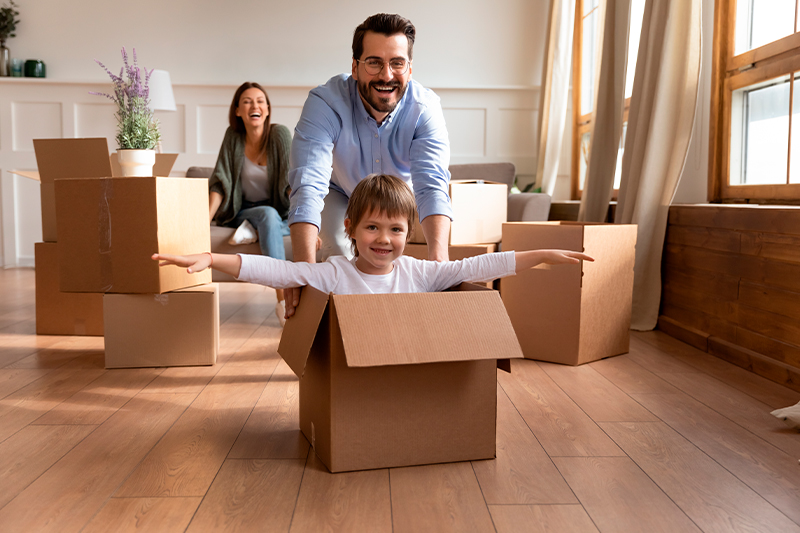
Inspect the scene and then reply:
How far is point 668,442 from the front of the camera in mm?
1475

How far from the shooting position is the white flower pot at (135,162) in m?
2.15

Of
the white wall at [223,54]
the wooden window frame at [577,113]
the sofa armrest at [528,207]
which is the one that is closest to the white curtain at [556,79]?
the wooden window frame at [577,113]

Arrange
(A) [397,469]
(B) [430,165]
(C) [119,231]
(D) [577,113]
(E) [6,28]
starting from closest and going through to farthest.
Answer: (A) [397,469] → (B) [430,165] → (C) [119,231] → (D) [577,113] → (E) [6,28]

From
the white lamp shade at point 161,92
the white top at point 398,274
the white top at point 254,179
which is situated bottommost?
the white top at point 398,274

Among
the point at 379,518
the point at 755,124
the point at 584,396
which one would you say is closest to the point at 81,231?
the point at 379,518

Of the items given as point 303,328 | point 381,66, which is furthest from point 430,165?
point 303,328

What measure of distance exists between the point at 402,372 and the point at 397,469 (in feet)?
0.67

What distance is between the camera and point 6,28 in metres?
4.77

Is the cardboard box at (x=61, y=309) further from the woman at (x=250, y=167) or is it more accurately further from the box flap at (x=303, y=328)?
the box flap at (x=303, y=328)

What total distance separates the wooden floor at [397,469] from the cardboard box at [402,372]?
2.1 inches

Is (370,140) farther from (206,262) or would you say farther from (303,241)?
(206,262)

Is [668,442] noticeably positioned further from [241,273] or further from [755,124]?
[755,124]

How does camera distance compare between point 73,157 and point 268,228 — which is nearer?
point 73,157

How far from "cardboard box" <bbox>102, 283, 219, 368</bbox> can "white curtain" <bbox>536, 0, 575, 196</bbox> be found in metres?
2.90
